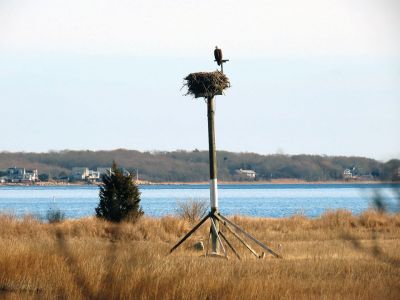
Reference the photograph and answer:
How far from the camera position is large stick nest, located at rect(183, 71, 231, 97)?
19.1m

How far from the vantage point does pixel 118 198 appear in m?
29.9

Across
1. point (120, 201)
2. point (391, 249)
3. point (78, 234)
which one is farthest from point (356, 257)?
point (120, 201)

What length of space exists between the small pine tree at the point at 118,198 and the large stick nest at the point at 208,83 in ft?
35.9

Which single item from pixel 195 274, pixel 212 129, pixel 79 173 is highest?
pixel 79 173

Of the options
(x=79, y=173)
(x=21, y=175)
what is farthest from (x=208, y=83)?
(x=21, y=175)

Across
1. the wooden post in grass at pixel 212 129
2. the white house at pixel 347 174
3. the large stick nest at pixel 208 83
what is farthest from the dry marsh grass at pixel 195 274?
the large stick nest at pixel 208 83

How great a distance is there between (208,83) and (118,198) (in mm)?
11757

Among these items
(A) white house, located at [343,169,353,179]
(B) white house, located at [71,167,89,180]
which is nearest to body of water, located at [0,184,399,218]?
(A) white house, located at [343,169,353,179]

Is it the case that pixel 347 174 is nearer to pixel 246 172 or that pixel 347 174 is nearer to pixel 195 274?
pixel 195 274

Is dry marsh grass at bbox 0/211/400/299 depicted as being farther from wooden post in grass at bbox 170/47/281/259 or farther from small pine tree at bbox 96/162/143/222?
small pine tree at bbox 96/162/143/222

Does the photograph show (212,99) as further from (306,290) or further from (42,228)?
(42,228)

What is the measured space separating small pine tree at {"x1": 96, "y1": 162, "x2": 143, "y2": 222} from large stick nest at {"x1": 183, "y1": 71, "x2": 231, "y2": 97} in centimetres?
1093

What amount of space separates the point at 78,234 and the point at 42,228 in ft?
4.03

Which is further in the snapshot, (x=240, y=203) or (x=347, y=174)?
(x=240, y=203)
